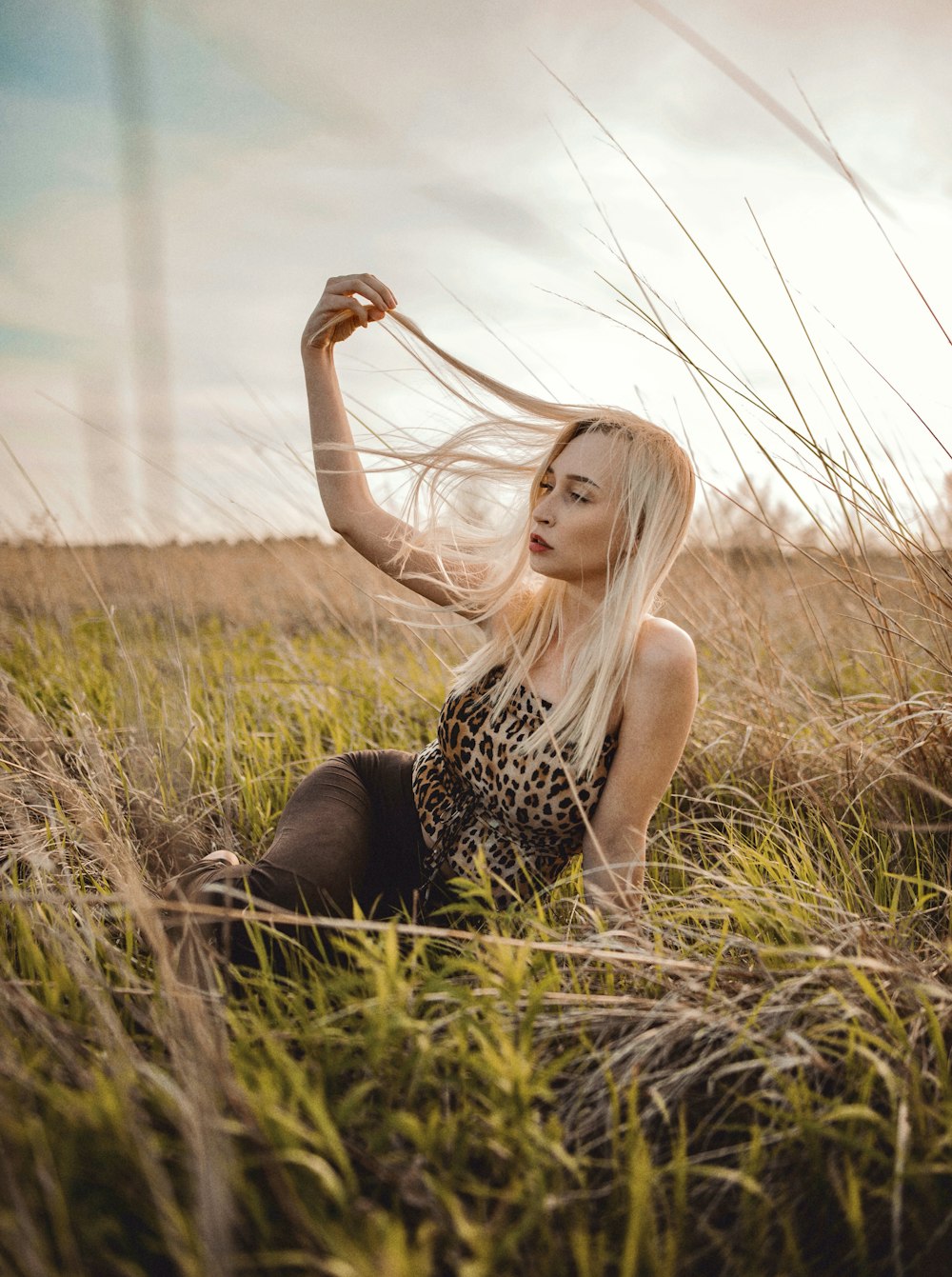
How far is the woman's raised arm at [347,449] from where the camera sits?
1.80 metres

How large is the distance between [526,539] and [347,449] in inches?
17.9

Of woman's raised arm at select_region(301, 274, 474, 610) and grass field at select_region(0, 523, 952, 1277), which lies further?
woman's raised arm at select_region(301, 274, 474, 610)

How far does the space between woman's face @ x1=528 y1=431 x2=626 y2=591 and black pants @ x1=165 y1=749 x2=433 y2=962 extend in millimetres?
664

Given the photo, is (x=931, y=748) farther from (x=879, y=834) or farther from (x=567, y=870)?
(x=567, y=870)

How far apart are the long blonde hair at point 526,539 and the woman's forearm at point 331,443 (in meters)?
0.11

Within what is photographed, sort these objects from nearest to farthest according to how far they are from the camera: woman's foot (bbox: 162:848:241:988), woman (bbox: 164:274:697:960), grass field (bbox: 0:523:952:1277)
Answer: grass field (bbox: 0:523:952:1277) < woman's foot (bbox: 162:848:241:988) < woman (bbox: 164:274:697:960)

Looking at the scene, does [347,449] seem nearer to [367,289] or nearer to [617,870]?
[367,289]

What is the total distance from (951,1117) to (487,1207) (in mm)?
553

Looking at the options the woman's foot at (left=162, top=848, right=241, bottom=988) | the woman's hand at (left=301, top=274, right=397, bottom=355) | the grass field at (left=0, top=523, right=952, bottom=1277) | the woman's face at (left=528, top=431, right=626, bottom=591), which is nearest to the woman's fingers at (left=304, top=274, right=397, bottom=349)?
the woman's hand at (left=301, top=274, right=397, bottom=355)

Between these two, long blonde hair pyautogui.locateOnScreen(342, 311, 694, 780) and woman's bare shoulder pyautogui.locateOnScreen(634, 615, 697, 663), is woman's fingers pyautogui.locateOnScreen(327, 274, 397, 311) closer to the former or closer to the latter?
long blonde hair pyautogui.locateOnScreen(342, 311, 694, 780)

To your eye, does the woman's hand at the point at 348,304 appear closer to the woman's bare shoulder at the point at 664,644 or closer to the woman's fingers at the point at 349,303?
the woman's fingers at the point at 349,303

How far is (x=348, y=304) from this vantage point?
70.6 inches

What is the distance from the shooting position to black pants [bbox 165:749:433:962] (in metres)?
Result: 1.48

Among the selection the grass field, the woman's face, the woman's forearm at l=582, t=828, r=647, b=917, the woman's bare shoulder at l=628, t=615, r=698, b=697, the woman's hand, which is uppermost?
the woman's hand
